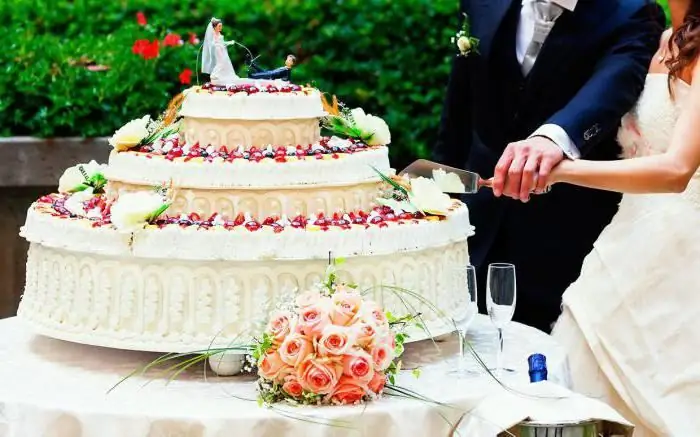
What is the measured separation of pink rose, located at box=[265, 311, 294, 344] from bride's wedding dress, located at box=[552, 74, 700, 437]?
153 cm

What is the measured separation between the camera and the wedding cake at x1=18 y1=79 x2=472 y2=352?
3.69m

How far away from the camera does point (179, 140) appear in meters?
4.25

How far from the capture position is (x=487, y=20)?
5.15 meters

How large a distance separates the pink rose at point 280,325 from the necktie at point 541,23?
6.62 feet

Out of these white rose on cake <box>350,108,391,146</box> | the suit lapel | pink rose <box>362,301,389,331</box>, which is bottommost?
pink rose <box>362,301,389,331</box>

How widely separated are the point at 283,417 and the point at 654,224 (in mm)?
1823

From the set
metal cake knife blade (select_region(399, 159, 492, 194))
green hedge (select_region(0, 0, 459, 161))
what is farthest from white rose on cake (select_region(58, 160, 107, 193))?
green hedge (select_region(0, 0, 459, 161))

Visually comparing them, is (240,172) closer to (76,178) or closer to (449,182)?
(449,182)

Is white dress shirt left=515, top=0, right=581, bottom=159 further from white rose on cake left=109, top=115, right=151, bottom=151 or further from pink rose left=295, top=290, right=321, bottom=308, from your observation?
white rose on cake left=109, top=115, right=151, bottom=151

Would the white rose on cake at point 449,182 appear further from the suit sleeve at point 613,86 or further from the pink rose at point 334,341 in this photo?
the pink rose at point 334,341

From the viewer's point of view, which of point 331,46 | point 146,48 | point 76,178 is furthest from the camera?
point 331,46

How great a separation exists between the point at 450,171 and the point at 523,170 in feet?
1.08

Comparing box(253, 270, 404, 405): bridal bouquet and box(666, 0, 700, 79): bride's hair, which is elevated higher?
box(666, 0, 700, 79): bride's hair

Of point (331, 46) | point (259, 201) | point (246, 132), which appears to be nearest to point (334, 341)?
point (259, 201)
